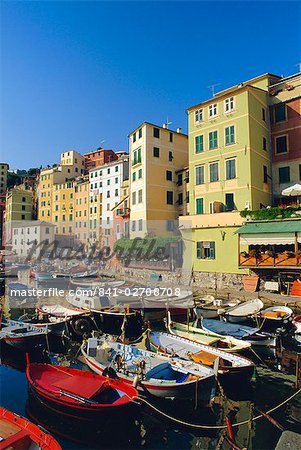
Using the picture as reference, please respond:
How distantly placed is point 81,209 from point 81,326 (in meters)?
54.7

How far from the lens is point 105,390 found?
1087 cm

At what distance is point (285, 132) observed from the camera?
3319 centimetres

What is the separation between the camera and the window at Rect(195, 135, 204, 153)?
115ft

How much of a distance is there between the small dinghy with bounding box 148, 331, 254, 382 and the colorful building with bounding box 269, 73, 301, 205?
899 inches

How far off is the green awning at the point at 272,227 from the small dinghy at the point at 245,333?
10623mm

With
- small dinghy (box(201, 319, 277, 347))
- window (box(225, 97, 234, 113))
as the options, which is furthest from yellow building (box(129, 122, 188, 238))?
small dinghy (box(201, 319, 277, 347))

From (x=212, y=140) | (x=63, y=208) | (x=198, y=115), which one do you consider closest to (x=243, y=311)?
(x=212, y=140)

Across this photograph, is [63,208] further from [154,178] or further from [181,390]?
[181,390]

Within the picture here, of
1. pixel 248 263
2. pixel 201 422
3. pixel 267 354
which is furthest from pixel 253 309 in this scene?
pixel 201 422

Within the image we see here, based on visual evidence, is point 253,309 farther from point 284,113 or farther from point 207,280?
point 284,113

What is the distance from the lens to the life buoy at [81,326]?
19.7 meters

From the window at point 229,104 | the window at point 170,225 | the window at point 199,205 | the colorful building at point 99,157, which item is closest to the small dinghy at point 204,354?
the window at point 199,205

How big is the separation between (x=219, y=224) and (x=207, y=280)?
5.77 metres

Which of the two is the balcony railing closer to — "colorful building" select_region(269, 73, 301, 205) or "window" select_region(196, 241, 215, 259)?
"window" select_region(196, 241, 215, 259)
